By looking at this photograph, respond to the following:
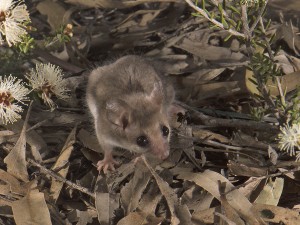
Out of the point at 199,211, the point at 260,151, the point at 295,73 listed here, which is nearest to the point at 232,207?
the point at 199,211

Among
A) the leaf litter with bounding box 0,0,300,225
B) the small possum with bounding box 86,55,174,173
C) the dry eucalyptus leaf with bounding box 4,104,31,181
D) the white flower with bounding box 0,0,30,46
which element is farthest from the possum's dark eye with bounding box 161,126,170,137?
the white flower with bounding box 0,0,30,46

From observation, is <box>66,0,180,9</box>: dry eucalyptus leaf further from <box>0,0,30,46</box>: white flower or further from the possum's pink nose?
the possum's pink nose

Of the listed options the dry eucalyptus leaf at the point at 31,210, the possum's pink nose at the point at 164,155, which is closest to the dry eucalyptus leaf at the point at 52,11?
the possum's pink nose at the point at 164,155

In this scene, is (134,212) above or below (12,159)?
below

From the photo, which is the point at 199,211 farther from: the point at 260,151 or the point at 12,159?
the point at 12,159

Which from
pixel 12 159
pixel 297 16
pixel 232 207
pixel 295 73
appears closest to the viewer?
pixel 232 207

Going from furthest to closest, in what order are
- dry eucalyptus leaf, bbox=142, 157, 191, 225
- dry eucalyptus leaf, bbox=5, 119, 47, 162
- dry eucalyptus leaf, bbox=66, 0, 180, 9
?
1. dry eucalyptus leaf, bbox=66, 0, 180, 9
2. dry eucalyptus leaf, bbox=5, 119, 47, 162
3. dry eucalyptus leaf, bbox=142, 157, 191, 225

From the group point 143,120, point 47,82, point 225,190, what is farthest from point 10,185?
point 225,190
